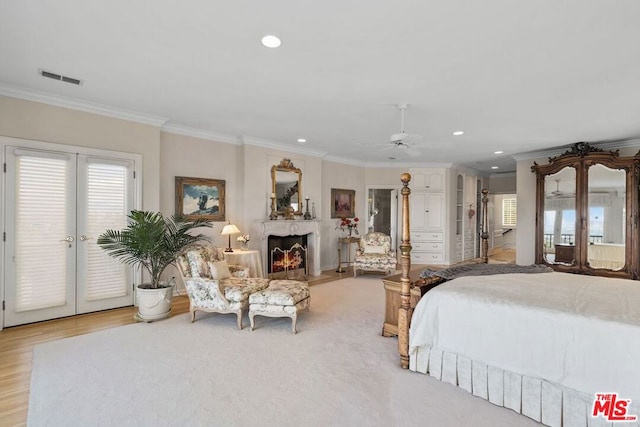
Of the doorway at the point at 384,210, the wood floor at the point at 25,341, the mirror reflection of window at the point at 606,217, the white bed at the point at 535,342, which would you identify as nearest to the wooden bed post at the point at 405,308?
the white bed at the point at 535,342

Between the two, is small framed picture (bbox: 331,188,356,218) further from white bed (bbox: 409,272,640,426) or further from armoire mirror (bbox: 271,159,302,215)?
white bed (bbox: 409,272,640,426)

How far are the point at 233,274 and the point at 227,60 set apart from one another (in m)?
2.85

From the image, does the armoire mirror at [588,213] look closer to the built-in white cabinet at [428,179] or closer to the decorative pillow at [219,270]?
the built-in white cabinet at [428,179]

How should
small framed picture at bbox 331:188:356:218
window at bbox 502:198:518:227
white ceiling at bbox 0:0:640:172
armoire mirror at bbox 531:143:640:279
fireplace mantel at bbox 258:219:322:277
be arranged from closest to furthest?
white ceiling at bbox 0:0:640:172 → armoire mirror at bbox 531:143:640:279 → fireplace mantel at bbox 258:219:322:277 → small framed picture at bbox 331:188:356:218 → window at bbox 502:198:518:227

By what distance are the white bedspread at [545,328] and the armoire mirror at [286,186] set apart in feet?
13.6

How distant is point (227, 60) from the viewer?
115 inches

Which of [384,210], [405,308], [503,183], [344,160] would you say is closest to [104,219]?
[405,308]

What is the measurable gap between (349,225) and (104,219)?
190 inches

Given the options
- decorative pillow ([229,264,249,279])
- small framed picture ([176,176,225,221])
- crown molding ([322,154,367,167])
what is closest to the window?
crown molding ([322,154,367,167])

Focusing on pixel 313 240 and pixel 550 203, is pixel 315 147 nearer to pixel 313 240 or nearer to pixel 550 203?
pixel 313 240

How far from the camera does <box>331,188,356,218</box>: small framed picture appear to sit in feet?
25.8

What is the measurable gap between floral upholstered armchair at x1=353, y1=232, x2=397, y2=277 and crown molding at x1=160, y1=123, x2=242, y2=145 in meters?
3.30

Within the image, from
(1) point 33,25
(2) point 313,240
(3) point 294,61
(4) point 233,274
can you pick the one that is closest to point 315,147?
(2) point 313,240

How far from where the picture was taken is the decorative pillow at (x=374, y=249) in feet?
23.4
